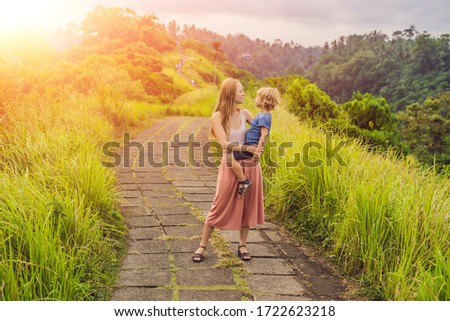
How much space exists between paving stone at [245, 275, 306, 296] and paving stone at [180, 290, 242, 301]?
0.60 feet

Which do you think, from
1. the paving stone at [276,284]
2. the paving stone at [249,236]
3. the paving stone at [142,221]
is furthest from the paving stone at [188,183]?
the paving stone at [276,284]

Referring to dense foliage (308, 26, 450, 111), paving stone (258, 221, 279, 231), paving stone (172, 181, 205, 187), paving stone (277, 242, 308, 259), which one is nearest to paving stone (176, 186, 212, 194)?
paving stone (172, 181, 205, 187)

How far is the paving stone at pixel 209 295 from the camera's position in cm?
298

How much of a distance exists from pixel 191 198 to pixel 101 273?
7.44ft

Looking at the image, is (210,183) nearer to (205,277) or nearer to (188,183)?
(188,183)

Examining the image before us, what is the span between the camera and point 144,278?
3.25 m

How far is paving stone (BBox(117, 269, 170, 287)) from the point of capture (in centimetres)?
317

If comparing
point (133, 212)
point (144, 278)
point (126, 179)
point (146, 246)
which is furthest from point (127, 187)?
point (144, 278)

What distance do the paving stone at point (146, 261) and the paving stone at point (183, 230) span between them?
529 mm

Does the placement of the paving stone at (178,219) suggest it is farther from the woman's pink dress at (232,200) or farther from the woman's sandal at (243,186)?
the woman's sandal at (243,186)

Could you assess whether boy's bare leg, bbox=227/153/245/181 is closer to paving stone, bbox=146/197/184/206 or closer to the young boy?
the young boy

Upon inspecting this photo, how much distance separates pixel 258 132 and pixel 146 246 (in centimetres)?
132

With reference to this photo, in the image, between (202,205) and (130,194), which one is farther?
(130,194)
